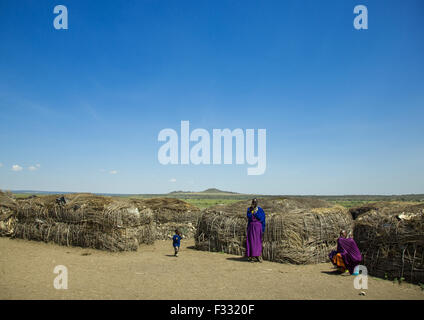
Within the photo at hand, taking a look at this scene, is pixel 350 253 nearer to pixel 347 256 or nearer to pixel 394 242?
pixel 347 256

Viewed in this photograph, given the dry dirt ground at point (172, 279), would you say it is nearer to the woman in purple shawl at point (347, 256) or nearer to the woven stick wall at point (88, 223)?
the woman in purple shawl at point (347, 256)

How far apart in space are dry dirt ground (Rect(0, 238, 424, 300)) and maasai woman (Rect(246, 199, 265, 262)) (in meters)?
0.41

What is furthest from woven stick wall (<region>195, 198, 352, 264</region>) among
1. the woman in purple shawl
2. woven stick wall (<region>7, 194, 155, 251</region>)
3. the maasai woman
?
woven stick wall (<region>7, 194, 155, 251</region>)

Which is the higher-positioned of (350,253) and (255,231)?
(255,231)

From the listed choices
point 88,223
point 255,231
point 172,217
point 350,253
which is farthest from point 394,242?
point 172,217

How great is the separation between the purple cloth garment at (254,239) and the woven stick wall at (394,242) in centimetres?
332

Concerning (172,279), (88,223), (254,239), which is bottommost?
(172,279)

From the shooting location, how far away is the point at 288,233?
33.9 ft

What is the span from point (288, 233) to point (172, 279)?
184 inches
